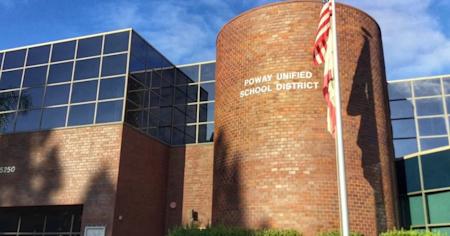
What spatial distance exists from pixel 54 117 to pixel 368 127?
1433cm

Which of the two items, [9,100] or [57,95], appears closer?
[57,95]


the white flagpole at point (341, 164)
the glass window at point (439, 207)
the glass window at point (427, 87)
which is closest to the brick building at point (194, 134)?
the glass window at point (439, 207)

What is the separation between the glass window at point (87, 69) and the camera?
2283 cm

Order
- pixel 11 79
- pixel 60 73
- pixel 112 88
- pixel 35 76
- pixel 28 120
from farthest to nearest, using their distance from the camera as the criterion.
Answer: pixel 11 79 < pixel 35 76 < pixel 60 73 < pixel 28 120 < pixel 112 88

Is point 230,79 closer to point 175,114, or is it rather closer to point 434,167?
point 175,114

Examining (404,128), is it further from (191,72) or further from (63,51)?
(63,51)

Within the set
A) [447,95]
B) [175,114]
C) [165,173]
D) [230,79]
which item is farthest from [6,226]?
[447,95]

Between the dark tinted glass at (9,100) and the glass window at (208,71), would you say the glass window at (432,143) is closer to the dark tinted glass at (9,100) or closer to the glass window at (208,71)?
the glass window at (208,71)

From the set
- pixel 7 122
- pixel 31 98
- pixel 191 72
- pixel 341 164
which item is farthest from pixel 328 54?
pixel 7 122

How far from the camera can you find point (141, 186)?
71.1 ft

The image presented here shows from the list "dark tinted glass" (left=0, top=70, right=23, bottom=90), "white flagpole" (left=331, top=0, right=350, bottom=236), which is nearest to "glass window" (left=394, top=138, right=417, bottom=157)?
"white flagpole" (left=331, top=0, right=350, bottom=236)

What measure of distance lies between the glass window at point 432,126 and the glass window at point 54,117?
18.8 m

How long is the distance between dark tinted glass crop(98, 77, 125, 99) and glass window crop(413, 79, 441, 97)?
16.3 metres

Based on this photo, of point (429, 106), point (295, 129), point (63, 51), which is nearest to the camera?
point (295, 129)
